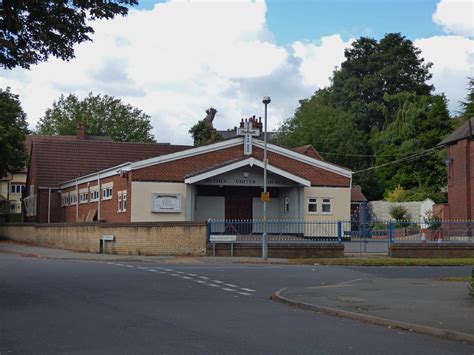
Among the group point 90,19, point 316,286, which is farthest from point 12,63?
point 316,286

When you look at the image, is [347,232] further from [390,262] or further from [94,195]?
[94,195]

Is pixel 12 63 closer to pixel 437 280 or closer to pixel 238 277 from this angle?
pixel 238 277

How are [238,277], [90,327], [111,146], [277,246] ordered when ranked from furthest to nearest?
[111,146] < [277,246] < [238,277] < [90,327]

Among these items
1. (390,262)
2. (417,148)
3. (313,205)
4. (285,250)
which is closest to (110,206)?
(313,205)

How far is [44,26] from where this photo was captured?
16.5 m

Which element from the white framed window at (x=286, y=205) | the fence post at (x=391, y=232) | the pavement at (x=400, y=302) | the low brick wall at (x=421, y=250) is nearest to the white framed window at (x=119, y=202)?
the white framed window at (x=286, y=205)

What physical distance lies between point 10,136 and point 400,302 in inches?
1676

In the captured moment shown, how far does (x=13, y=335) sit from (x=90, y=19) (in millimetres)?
7967

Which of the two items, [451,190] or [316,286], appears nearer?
[316,286]

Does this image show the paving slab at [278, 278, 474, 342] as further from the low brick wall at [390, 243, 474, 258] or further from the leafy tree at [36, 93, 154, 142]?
the leafy tree at [36, 93, 154, 142]

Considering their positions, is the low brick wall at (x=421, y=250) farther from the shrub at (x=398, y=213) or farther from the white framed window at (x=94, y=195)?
the shrub at (x=398, y=213)

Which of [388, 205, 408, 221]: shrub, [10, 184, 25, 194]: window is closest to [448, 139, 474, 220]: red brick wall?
[388, 205, 408, 221]: shrub

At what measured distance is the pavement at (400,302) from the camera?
468 inches

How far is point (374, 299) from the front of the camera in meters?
15.9
